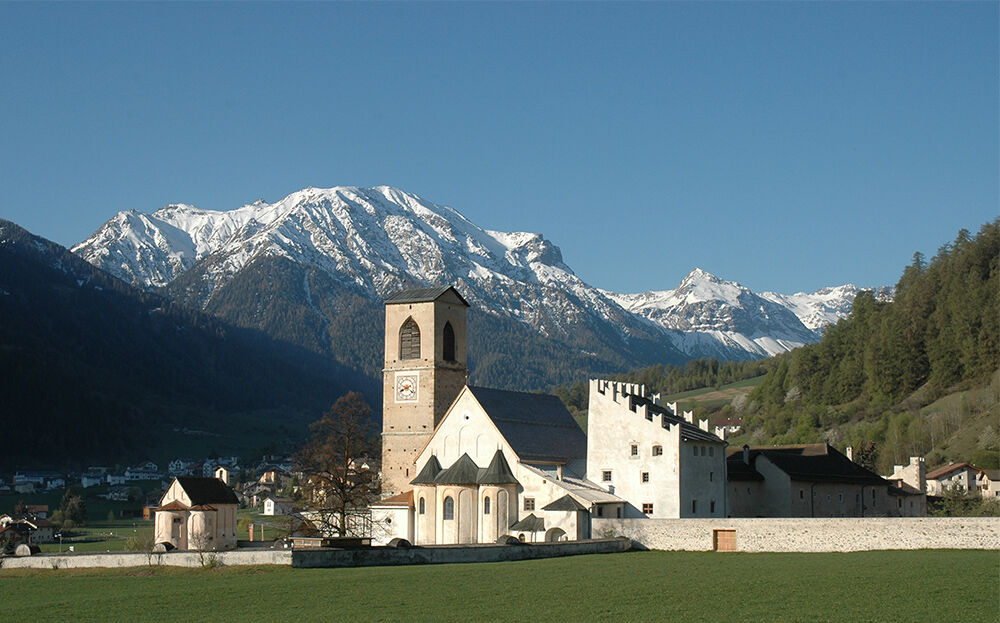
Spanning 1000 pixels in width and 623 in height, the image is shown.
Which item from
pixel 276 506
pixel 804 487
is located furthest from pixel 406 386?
pixel 276 506

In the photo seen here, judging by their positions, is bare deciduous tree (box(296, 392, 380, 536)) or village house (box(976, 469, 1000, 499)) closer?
bare deciduous tree (box(296, 392, 380, 536))

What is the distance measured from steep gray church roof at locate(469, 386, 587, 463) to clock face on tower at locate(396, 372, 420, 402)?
640 centimetres

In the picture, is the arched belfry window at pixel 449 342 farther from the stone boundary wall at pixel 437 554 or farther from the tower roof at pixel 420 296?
the stone boundary wall at pixel 437 554

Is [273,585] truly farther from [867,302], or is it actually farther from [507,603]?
[867,302]

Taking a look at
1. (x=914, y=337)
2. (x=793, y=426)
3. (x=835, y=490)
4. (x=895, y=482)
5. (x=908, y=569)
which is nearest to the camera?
(x=908, y=569)

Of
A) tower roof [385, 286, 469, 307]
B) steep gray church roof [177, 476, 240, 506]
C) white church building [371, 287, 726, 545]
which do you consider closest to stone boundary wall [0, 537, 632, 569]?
white church building [371, 287, 726, 545]

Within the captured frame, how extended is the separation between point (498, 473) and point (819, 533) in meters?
19.5

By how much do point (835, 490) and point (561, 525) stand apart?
2479 centimetres

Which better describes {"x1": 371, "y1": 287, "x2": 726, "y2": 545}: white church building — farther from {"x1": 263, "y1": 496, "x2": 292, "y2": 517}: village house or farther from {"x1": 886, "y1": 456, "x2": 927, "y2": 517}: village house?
{"x1": 263, "y1": 496, "x2": 292, "y2": 517}: village house

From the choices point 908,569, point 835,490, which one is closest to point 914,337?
point 835,490

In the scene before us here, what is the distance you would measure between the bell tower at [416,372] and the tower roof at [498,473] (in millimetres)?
8161

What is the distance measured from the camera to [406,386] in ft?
259

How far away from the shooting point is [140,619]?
37.9 meters

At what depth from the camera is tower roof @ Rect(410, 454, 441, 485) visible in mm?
70000
